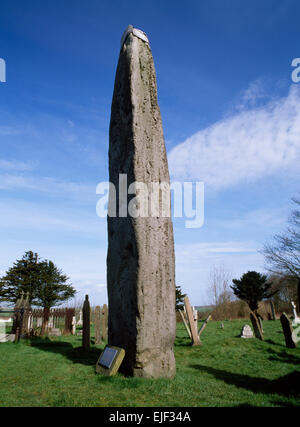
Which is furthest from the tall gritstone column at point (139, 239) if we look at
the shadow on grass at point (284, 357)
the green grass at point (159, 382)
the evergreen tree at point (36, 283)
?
the evergreen tree at point (36, 283)

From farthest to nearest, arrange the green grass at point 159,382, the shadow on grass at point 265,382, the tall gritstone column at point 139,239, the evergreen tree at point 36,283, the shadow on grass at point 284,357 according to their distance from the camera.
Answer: the evergreen tree at point 36,283 → the shadow on grass at point 284,357 → the tall gritstone column at point 139,239 → the shadow on grass at point 265,382 → the green grass at point 159,382

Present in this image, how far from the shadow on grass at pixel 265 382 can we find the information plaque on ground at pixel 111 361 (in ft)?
7.42

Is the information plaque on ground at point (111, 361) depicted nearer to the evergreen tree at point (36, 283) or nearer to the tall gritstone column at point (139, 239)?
the tall gritstone column at point (139, 239)

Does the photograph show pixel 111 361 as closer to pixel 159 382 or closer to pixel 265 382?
pixel 159 382

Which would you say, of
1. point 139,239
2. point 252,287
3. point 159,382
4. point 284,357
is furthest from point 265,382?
point 252,287

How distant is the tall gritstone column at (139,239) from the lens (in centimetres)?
527

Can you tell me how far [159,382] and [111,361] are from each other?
3.19 ft

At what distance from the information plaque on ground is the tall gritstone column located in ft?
0.64

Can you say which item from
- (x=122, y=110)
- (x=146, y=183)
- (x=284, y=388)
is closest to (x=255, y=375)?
(x=284, y=388)

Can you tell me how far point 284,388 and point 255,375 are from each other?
121 cm
